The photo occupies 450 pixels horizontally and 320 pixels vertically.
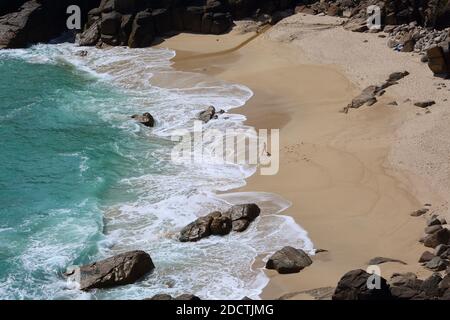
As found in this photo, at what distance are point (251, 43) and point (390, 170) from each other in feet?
55.6

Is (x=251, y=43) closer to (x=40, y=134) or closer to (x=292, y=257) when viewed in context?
(x=40, y=134)

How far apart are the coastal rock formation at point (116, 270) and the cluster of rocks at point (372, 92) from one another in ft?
42.8

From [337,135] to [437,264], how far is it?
32.5 feet

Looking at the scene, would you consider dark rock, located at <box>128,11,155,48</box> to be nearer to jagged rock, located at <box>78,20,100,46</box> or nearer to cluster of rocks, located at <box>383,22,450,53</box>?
jagged rock, located at <box>78,20,100,46</box>

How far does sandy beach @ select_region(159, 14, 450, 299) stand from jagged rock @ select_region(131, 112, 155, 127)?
388cm

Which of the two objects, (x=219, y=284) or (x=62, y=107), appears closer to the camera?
(x=219, y=284)

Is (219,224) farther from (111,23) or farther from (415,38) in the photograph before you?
(111,23)

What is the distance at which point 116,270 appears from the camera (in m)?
19.0

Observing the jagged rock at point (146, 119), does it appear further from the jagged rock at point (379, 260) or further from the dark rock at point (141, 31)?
the jagged rock at point (379, 260)

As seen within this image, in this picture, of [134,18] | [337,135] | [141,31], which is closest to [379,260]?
[337,135]

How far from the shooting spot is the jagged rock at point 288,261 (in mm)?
18797
